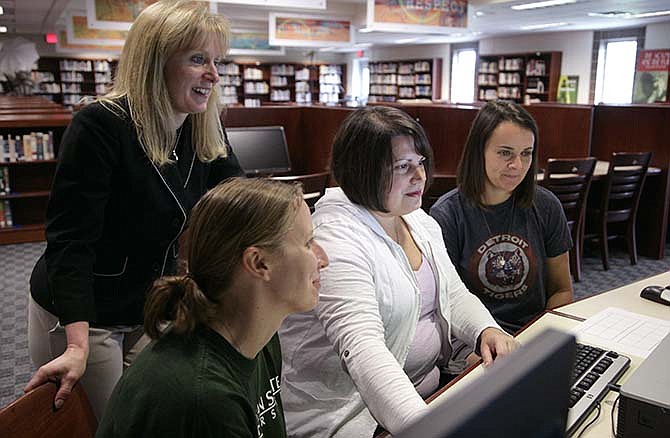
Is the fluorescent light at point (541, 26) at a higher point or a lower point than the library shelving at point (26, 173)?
higher

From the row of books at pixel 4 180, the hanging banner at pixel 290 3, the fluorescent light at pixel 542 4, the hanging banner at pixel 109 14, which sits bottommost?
the row of books at pixel 4 180

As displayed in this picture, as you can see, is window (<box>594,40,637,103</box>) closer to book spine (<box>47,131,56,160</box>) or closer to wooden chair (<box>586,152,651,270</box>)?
wooden chair (<box>586,152,651,270</box>)

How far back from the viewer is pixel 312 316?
4.45 feet

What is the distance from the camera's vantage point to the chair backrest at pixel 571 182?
406cm

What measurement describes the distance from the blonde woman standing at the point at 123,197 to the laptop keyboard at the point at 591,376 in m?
0.93

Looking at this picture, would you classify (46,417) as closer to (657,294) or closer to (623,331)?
(623,331)

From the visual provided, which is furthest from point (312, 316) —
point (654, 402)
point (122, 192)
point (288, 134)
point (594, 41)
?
point (594, 41)

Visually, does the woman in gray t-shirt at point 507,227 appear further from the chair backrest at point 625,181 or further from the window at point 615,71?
the window at point 615,71

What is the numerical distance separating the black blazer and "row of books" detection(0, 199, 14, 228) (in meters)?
4.56

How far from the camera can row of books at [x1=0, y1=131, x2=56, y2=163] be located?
5.23 meters

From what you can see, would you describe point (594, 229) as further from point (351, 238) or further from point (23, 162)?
point (23, 162)

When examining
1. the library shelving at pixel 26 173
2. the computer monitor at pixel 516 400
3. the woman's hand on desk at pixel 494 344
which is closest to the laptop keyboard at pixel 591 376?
the woman's hand on desk at pixel 494 344

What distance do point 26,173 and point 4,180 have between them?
23 centimetres

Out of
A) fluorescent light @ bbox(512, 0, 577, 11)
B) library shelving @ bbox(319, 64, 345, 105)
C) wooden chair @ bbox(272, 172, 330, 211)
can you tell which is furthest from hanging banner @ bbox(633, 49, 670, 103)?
library shelving @ bbox(319, 64, 345, 105)
